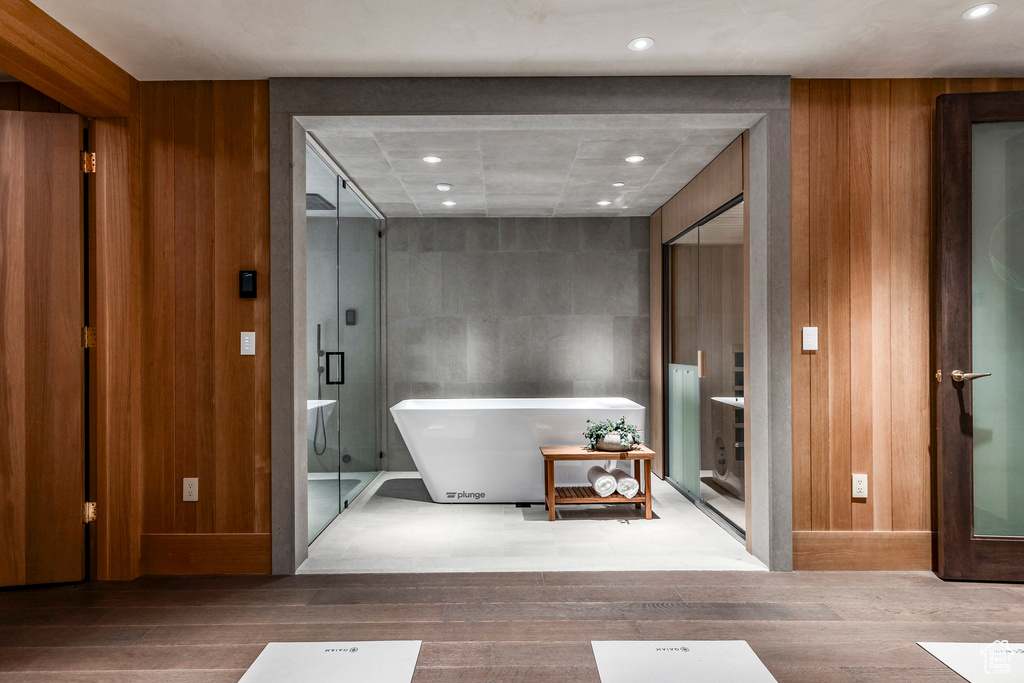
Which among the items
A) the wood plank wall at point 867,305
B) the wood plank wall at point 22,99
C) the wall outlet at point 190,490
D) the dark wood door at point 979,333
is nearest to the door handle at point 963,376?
the dark wood door at point 979,333

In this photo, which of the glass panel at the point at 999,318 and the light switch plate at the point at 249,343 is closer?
the glass panel at the point at 999,318

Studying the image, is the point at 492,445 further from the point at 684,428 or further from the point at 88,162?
the point at 88,162

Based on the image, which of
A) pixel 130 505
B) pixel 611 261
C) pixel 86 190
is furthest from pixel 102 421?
pixel 611 261

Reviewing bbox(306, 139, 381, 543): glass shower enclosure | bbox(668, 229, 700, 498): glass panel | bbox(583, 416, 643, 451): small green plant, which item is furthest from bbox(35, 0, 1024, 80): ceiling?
bbox(583, 416, 643, 451): small green plant

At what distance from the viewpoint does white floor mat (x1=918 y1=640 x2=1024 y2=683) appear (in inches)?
77.5

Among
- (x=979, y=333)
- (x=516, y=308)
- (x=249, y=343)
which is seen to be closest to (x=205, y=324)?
(x=249, y=343)

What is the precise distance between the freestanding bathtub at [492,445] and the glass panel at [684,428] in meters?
0.50

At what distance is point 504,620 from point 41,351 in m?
2.38

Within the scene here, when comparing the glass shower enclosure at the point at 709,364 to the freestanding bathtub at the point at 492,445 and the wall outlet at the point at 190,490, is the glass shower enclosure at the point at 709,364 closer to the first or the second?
the freestanding bathtub at the point at 492,445

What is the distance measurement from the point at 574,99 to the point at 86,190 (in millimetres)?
2323

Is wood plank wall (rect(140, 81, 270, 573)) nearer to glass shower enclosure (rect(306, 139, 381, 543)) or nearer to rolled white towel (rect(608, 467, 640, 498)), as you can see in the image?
glass shower enclosure (rect(306, 139, 381, 543))

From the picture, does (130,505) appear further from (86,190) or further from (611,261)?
(611,261)

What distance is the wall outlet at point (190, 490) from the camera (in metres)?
2.96

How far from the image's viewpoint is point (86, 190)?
2867mm
